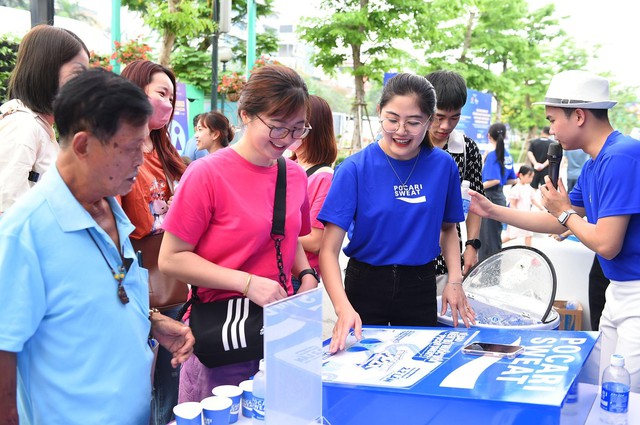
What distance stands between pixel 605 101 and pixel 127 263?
1.91 meters

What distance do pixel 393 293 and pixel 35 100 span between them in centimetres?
135

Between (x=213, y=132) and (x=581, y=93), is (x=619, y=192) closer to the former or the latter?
(x=581, y=93)

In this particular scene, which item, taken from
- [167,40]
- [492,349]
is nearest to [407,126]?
[492,349]

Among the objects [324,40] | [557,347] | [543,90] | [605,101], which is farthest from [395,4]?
[557,347]

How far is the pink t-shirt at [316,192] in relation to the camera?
7.55 ft

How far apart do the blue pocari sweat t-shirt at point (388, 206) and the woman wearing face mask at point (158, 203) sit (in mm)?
620

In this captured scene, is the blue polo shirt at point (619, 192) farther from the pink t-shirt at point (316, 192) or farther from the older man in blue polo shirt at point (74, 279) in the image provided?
the older man in blue polo shirt at point (74, 279)

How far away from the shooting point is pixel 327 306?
169 inches

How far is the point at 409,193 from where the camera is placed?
201 cm

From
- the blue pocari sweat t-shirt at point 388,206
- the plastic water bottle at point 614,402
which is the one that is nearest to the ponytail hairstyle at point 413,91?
the blue pocari sweat t-shirt at point 388,206

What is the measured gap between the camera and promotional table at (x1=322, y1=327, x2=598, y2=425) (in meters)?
1.19

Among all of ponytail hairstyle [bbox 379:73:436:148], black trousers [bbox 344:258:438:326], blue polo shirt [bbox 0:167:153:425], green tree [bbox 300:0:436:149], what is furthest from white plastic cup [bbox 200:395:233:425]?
green tree [bbox 300:0:436:149]

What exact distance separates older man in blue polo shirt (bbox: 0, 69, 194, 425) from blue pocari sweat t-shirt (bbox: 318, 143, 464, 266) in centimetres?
91

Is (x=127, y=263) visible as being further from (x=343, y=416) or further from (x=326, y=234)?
(x=326, y=234)
